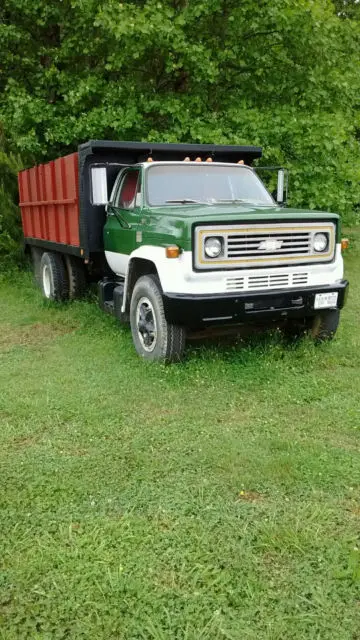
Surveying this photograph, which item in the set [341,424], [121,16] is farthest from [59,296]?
[341,424]

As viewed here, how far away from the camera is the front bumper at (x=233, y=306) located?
548cm

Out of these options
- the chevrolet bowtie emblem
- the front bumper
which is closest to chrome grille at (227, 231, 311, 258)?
the chevrolet bowtie emblem

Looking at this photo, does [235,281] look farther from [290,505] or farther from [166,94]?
[166,94]

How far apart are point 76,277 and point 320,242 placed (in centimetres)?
442

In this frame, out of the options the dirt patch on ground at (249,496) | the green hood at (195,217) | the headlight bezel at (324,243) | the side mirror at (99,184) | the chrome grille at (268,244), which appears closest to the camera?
the dirt patch on ground at (249,496)

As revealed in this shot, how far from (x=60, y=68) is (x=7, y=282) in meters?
5.74

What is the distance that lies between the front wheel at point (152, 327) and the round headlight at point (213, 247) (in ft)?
2.39

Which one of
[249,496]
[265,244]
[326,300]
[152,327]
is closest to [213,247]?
[265,244]

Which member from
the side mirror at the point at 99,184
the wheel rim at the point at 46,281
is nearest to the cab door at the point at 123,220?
the side mirror at the point at 99,184

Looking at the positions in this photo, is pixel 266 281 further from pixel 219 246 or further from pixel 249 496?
pixel 249 496

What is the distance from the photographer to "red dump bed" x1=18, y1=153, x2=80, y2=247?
7.85 meters

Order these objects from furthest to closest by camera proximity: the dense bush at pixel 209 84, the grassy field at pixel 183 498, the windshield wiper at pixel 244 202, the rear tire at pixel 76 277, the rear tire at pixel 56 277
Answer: the dense bush at pixel 209 84, the rear tire at pixel 56 277, the rear tire at pixel 76 277, the windshield wiper at pixel 244 202, the grassy field at pixel 183 498

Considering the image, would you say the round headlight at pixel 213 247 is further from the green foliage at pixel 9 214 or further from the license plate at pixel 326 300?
the green foliage at pixel 9 214

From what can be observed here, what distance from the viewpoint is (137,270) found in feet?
21.4
